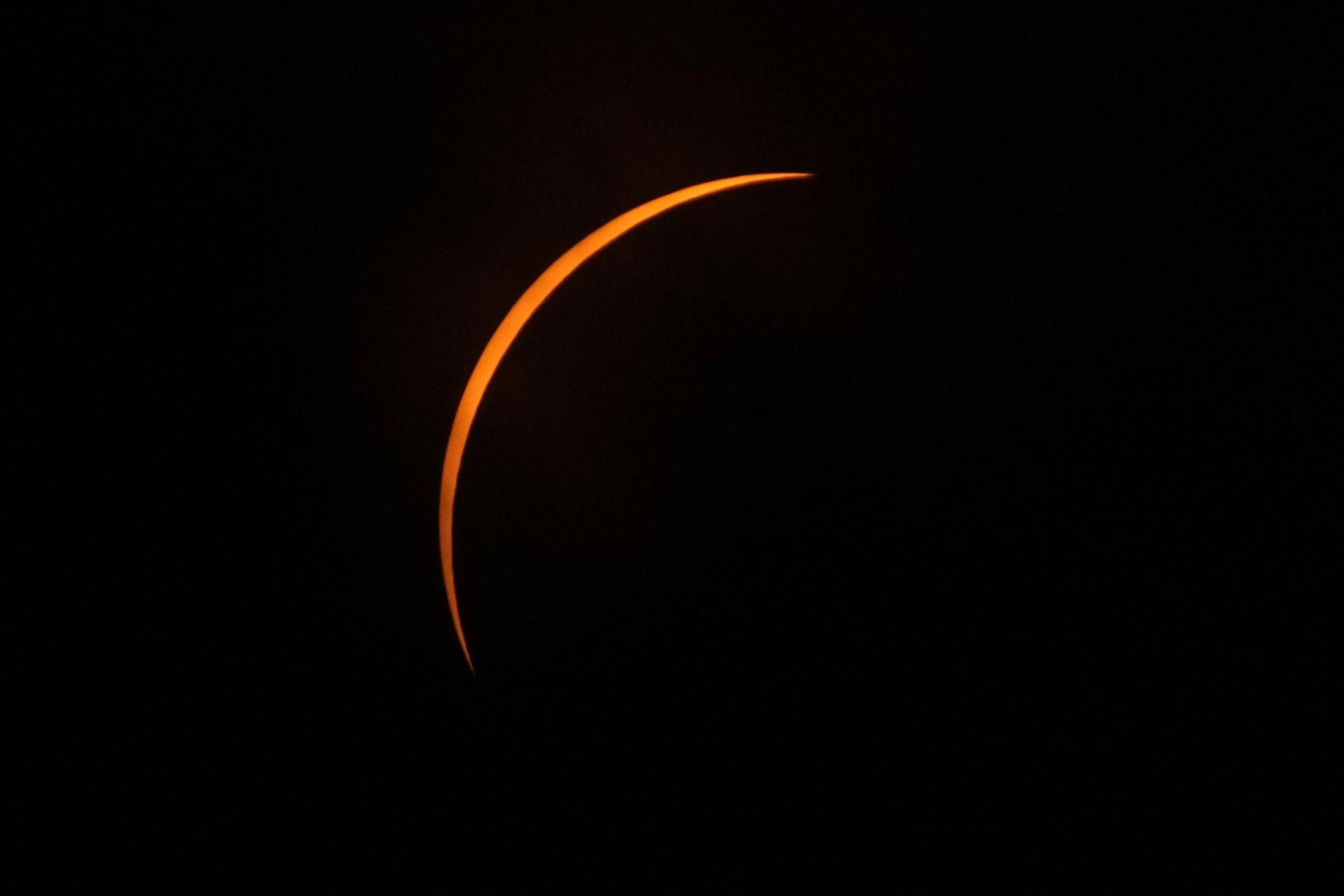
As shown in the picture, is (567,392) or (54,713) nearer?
(567,392)

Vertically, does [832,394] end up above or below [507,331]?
below

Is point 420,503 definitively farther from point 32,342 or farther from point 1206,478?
point 1206,478

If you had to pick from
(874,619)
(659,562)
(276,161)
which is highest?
(276,161)

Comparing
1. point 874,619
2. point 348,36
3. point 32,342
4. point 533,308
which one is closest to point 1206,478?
point 874,619

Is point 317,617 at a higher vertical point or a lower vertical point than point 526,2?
lower
